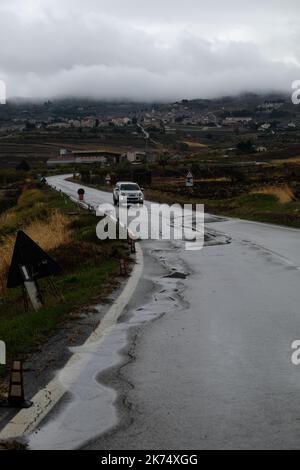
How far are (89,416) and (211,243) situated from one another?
1543 centimetres

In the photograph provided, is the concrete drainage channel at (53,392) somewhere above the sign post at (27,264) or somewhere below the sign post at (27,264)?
below

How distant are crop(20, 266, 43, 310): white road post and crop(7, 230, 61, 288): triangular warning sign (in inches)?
2.4

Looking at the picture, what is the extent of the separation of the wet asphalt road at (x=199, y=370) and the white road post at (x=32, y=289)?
58.0 inches

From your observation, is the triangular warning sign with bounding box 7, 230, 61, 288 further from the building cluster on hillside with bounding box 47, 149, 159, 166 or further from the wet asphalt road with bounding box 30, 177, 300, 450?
the building cluster on hillside with bounding box 47, 149, 159, 166

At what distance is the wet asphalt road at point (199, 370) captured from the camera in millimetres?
5211

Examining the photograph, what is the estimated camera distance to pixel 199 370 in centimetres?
703

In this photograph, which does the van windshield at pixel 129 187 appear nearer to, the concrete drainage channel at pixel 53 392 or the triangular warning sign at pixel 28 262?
the triangular warning sign at pixel 28 262

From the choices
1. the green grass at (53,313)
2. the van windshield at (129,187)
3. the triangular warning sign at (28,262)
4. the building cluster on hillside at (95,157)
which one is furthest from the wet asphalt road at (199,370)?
the building cluster on hillside at (95,157)

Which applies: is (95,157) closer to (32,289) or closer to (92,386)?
(32,289)

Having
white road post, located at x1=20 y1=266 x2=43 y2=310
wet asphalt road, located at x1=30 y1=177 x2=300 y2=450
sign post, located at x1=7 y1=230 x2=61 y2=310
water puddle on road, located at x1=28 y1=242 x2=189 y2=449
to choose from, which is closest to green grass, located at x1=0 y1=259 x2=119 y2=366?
white road post, located at x1=20 y1=266 x2=43 y2=310

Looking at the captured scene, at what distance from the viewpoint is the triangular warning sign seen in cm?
1042

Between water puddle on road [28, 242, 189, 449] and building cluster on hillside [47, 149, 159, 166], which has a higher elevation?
water puddle on road [28, 242, 189, 449]

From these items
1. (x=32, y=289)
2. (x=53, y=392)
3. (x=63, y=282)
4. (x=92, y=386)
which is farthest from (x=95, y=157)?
(x=53, y=392)

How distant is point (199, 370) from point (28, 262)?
4.34 metres
